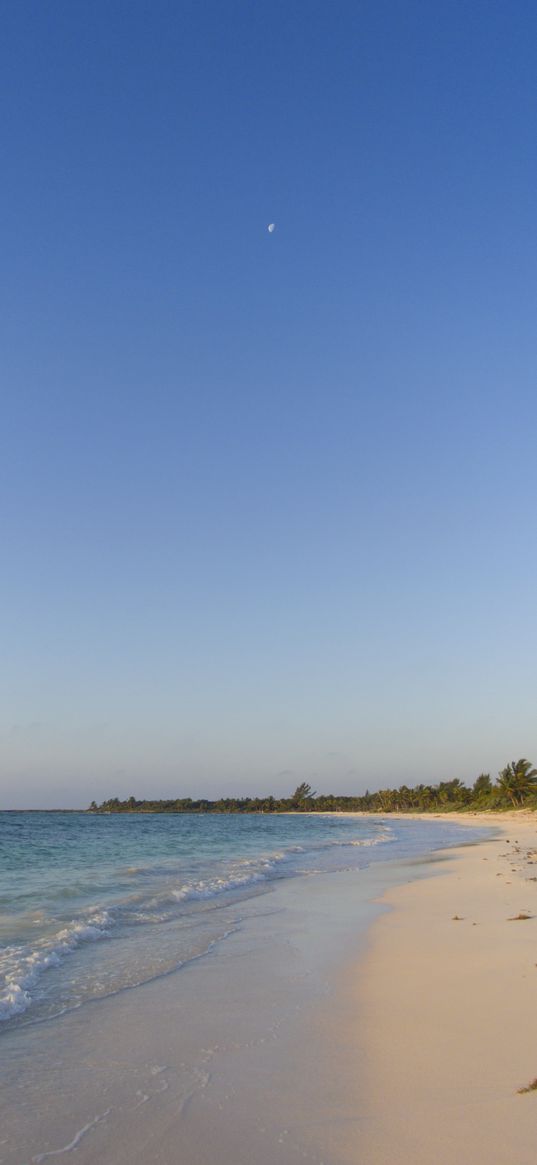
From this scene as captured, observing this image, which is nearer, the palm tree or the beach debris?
the beach debris

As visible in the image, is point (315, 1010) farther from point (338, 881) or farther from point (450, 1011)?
point (338, 881)

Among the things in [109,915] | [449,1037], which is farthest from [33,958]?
[449,1037]

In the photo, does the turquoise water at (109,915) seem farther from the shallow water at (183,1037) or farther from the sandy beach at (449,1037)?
the sandy beach at (449,1037)

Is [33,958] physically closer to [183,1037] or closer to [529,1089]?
[183,1037]

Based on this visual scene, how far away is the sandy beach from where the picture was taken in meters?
5.02

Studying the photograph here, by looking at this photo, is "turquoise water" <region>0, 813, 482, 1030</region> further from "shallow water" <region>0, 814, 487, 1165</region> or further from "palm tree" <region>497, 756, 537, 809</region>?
"palm tree" <region>497, 756, 537, 809</region>

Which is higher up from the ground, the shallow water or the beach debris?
the beach debris

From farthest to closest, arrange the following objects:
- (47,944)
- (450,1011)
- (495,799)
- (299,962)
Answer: (495,799) < (47,944) < (299,962) < (450,1011)

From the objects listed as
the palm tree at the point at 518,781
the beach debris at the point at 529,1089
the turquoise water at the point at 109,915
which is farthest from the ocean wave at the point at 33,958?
the palm tree at the point at 518,781

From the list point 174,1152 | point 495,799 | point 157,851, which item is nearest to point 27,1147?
point 174,1152

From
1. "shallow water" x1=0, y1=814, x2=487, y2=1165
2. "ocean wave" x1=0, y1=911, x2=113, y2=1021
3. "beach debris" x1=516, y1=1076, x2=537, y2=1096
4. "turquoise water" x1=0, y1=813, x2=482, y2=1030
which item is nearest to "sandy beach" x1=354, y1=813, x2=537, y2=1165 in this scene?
"beach debris" x1=516, y1=1076, x2=537, y2=1096

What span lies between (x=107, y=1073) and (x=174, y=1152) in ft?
6.02

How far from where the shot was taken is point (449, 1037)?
7070 mm

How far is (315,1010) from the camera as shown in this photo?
8453 millimetres
